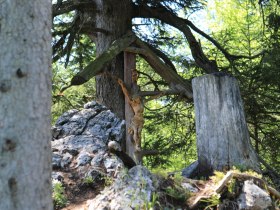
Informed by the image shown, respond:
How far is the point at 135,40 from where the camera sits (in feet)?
25.4

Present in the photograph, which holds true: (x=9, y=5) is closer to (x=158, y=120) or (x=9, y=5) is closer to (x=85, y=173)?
(x=85, y=173)

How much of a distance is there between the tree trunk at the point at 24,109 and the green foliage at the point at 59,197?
155cm

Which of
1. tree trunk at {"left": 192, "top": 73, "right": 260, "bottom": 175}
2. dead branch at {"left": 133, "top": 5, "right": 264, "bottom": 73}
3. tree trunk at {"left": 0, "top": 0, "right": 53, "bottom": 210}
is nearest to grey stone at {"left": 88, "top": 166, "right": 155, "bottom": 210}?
tree trunk at {"left": 192, "top": 73, "right": 260, "bottom": 175}

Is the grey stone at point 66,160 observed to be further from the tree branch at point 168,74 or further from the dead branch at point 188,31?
the dead branch at point 188,31

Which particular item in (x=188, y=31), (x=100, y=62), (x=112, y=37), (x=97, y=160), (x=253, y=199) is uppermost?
(x=188, y=31)

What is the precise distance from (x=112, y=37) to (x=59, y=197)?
5072 mm

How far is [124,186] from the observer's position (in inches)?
150

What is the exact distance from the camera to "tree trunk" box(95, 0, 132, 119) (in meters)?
8.12

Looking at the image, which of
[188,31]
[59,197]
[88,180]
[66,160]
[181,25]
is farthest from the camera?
[181,25]

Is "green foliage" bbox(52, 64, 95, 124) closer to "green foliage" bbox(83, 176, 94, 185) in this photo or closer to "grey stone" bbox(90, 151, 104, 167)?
"grey stone" bbox(90, 151, 104, 167)

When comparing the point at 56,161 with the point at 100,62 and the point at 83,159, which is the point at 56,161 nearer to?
the point at 83,159

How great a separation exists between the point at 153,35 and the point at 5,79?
7.86m

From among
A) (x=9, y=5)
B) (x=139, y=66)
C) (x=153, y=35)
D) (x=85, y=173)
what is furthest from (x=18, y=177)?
(x=139, y=66)

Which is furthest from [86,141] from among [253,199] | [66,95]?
[66,95]
